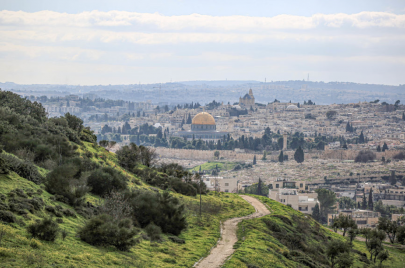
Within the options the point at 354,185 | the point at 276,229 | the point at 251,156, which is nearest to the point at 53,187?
the point at 276,229

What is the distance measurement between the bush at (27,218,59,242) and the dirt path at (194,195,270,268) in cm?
378

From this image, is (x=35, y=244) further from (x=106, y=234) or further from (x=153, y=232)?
(x=153, y=232)

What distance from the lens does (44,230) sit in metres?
10.1

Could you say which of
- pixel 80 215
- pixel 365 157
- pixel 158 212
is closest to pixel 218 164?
pixel 365 157

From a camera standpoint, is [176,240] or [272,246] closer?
[176,240]

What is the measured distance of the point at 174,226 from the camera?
1570 cm

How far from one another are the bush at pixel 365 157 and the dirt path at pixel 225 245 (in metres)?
56.4

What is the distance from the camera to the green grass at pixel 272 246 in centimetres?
1394

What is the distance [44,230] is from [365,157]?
71943 mm

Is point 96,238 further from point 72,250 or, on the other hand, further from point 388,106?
point 388,106

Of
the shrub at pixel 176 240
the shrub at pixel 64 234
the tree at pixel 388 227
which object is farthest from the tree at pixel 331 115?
the shrub at pixel 64 234

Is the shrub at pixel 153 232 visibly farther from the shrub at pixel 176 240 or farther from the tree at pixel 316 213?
the tree at pixel 316 213

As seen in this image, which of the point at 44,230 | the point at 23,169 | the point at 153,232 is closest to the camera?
the point at 44,230

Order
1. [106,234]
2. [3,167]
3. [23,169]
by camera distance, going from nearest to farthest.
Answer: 1. [106,234]
2. [3,167]
3. [23,169]
